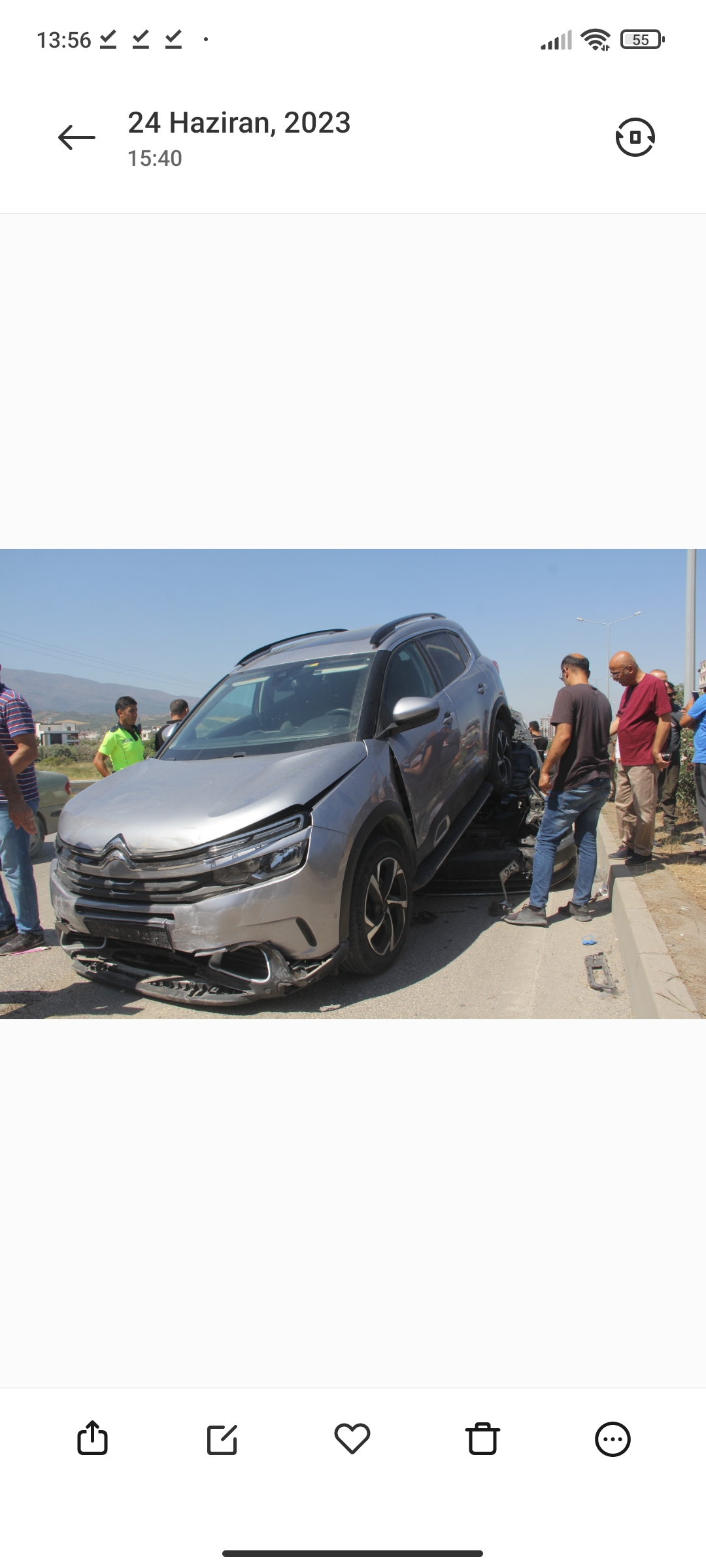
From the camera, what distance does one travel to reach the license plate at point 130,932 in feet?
12.0

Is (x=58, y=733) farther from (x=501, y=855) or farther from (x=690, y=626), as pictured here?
(x=501, y=855)

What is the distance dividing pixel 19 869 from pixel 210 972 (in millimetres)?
2207

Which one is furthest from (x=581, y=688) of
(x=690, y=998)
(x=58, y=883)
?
(x=58, y=883)

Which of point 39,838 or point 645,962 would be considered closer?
point 645,962

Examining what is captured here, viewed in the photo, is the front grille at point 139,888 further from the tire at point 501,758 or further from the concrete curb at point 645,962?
the tire at point 501,758

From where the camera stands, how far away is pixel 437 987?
164 inches

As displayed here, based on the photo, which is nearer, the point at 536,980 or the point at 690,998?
the point at 690,998

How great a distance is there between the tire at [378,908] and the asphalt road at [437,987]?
0.46ft

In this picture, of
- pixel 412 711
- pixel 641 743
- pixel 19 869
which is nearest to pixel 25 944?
pixel 19 869

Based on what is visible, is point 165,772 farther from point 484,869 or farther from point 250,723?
point 484,869

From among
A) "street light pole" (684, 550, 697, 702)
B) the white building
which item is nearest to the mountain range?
the white building

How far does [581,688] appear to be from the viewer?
531 centimetres

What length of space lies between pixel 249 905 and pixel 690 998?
6.50 ft

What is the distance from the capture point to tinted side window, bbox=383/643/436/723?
4.81m
